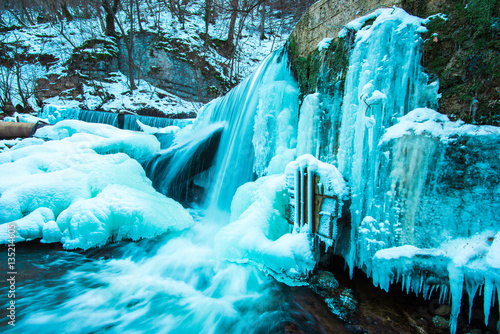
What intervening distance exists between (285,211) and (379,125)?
157 cm

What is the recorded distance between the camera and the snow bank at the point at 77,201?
10.9 feet

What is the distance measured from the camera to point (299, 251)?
2.54 m

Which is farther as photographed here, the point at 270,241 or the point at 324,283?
the point at 270,241

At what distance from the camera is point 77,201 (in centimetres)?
359

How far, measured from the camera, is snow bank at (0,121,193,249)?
333 centimetres

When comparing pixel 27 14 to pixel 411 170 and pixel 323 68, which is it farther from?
pixel 411 170

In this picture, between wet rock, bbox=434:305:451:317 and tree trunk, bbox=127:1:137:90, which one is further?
tree trunk, bbox=127:1:137:90

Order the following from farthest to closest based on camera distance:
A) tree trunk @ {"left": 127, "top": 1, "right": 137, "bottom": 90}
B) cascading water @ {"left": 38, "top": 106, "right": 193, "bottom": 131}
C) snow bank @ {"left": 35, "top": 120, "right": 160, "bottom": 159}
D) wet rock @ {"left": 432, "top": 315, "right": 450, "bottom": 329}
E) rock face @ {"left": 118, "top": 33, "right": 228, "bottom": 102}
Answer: rock face @ {"left": 118, "top": 33, "right": 228, "bottom": 102}, tree trunk @ {"left": 127, "top": 1, "right": 137, "bottom": 90}, cascading water @ {"left": 38, "top": 106, "right": 193, "bottom": 131}, snow bank @ {"left": 35, "top": 120, "right": 160, "bottom": 159}, wet rock @ {"left": 432, "top": 315, "right": 450, "bottom": 329}

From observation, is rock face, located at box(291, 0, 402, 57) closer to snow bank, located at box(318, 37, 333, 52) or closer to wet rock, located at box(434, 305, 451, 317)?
snow bank, located at box(318, 37, 333, 52)

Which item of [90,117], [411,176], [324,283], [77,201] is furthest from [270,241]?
[90,117]

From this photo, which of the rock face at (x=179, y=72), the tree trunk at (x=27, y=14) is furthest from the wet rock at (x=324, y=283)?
the tree trunk at (x=27, y=14)

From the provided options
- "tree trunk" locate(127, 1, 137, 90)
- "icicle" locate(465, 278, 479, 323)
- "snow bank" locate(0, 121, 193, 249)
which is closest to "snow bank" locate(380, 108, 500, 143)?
"icicle" locate(465, 278, 479, 323)

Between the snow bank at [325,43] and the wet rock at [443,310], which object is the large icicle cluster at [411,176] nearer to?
the wet rock at [443,310]

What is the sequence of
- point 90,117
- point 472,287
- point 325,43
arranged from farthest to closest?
point 90,117, point 325,43, point 472,287
